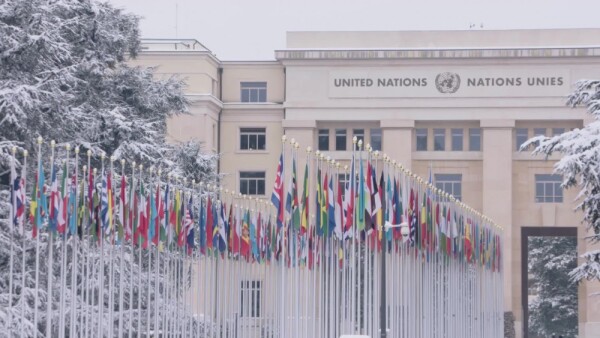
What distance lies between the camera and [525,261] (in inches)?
3155

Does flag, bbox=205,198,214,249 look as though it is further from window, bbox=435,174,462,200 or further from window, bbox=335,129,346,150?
window, bbox=335,129,346,150

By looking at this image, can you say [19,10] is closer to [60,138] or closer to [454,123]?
[60,138]

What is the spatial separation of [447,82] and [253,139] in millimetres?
11798

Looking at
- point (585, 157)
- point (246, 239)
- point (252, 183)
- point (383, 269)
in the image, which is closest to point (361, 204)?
point (383, 269)

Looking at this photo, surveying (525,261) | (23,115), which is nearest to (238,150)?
(525,261)

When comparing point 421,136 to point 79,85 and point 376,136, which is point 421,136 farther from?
point 79,85

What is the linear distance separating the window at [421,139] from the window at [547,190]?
665cm

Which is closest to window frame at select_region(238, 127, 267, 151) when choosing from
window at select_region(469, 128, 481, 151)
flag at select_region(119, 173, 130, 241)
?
window at select_region(469, 128, 481, 151)

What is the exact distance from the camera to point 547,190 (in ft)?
259

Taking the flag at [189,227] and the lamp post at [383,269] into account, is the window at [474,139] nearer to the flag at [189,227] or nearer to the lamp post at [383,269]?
the lamp post at [383,269]

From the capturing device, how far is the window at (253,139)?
8206cm

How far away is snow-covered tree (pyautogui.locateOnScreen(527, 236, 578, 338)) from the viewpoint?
91.9 m

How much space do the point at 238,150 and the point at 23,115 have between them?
46.1 metres

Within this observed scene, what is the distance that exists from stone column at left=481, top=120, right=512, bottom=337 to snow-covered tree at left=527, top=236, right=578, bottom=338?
1242 centimetres
